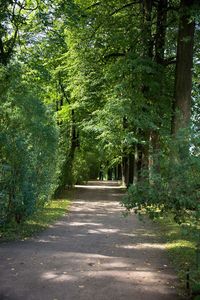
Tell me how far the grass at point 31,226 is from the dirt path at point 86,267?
452mm

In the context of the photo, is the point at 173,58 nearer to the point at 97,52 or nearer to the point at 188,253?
the point at 97,52

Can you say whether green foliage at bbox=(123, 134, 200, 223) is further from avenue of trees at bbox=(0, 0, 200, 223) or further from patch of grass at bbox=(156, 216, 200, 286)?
patch of grass at bbox=(156, 216, 200, 286)

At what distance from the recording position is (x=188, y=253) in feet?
32.6

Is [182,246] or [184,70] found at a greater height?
[184,70]

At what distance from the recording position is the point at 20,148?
1197cm

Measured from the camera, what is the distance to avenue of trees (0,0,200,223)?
7.12 m

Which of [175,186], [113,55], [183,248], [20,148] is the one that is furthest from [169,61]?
[175,186]

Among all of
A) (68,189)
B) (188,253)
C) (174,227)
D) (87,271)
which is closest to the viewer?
(87,271)

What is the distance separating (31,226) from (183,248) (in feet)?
17.4

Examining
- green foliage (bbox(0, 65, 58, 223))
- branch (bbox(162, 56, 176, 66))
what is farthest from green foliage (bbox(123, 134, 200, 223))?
branch (bbox(162, 56, 176, 66))

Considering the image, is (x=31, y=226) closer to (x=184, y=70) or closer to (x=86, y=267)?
(x=86, y=267)

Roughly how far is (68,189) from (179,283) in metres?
24.1

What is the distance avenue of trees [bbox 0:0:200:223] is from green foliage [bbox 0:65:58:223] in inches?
1.3

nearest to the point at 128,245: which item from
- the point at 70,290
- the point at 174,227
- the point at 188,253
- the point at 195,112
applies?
the point at 188,253
